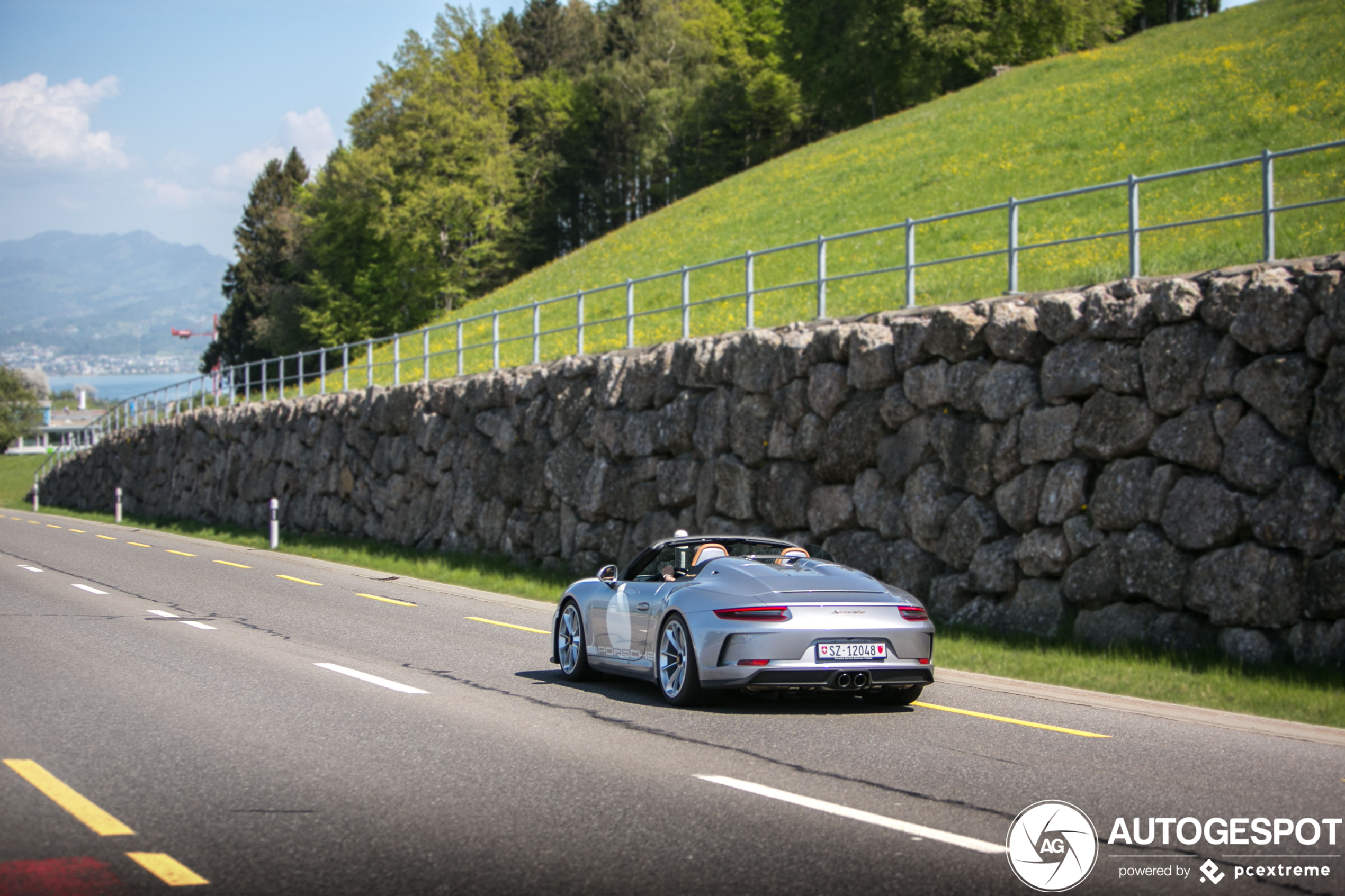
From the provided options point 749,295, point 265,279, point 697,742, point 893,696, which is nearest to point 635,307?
point 749,295

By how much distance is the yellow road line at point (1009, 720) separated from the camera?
819 cm

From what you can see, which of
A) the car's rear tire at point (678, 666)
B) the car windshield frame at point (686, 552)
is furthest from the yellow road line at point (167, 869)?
the car windshield frame at point (686, 552)

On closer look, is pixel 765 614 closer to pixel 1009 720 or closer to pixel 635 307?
pixel 1009 720

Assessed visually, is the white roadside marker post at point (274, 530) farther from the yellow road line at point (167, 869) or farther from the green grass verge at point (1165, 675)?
the yellow road line at point (167, 869)

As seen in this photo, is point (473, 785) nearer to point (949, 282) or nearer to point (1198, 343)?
point (1198, 343)

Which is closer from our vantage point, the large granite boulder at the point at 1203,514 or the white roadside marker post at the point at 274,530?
the large granite boulder at the point at 1203,514

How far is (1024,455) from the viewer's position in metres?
13.1

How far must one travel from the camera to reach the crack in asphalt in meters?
6.02

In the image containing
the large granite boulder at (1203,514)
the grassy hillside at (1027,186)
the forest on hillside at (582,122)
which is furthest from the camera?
the forest on hillside at (582,122)

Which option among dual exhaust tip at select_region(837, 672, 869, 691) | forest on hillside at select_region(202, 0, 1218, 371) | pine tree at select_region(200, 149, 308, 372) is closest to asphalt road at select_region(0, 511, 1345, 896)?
dual exhaust tip at select_region(837, 672, 869, 691)

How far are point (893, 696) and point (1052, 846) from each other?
13.8 ft

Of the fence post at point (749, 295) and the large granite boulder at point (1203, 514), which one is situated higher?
the fence post at point (749, 295)

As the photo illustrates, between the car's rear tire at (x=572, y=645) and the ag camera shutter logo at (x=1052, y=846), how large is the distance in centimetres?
517

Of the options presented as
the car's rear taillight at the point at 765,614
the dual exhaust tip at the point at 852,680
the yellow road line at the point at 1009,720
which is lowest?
the yellow road line at the point at 1009,720
